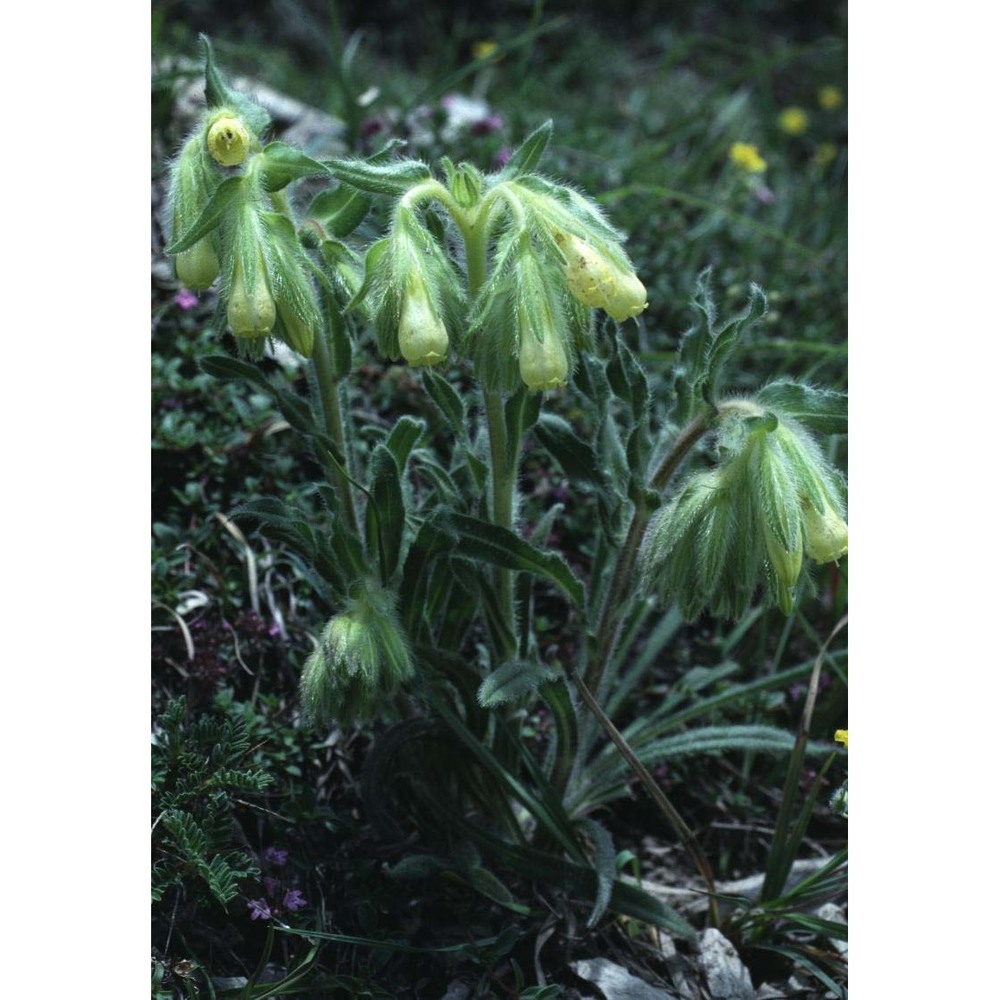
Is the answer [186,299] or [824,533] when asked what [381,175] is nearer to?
[824,533]

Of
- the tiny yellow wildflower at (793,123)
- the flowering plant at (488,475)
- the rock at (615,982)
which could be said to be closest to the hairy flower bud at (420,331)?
the flowering plant at (488,475)

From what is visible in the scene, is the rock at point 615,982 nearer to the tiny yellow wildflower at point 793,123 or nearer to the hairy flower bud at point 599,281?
the hairy flower bud at point 599,281

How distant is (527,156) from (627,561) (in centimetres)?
69

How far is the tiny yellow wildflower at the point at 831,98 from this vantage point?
16.0 ft

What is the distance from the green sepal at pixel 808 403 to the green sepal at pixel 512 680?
57 cm

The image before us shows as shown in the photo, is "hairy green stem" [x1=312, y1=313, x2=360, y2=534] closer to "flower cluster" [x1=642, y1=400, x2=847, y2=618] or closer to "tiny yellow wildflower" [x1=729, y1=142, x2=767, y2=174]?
"flower cluster" [x1=642, y1=400, x2=847, y2=618]

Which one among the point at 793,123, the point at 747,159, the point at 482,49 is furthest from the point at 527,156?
the point at 793,123

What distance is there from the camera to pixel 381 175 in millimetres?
1784

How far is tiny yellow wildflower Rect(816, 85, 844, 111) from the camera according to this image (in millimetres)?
4871

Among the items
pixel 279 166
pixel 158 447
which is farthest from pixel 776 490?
pixel 158 447

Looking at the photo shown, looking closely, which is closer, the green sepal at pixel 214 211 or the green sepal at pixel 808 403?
the green sepal at pixel 214 211

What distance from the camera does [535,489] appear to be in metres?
2.82

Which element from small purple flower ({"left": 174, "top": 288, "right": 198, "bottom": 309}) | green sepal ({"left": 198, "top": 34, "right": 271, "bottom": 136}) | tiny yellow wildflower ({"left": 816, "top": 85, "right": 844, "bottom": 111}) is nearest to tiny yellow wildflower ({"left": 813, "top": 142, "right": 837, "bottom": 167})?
tiny yellow wildflower ({"left": 816, "top": 85, "right": 844, "bottom": 111})

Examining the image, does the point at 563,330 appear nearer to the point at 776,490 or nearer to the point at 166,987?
the point at 776,490
